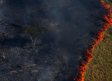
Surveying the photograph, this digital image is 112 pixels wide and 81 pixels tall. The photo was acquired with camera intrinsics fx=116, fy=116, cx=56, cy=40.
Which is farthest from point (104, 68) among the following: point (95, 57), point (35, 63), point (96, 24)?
point (35, 63)

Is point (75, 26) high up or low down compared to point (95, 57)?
up

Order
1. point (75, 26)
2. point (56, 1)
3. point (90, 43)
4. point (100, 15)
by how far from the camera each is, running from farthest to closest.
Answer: point (56, 1)
point (100, 15)
point (75, 26)
point (90, 43)

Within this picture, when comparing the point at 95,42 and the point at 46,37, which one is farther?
the point at 46,37

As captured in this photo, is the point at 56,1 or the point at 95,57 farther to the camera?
the point at 56,1

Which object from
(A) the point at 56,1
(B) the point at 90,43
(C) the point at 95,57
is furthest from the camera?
(A) the point at 56,1

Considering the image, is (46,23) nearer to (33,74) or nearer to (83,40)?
(83,40)

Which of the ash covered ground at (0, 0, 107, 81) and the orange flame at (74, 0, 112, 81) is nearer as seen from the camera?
the orange flame at (74, 0, 112, 81)

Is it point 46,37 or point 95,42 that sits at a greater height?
point 95,42

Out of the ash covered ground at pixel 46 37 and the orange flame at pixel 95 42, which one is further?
the ash covered ground at pixel 46 37
